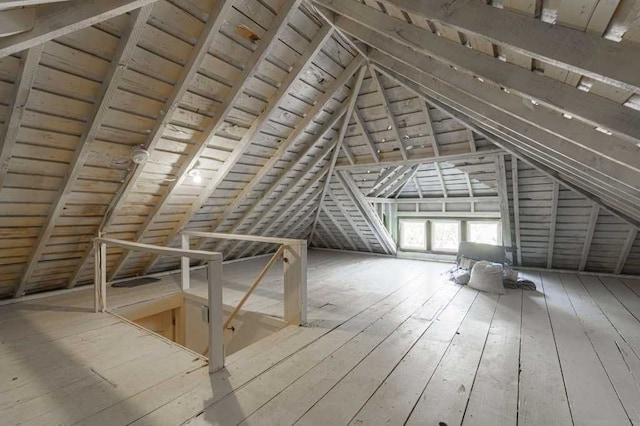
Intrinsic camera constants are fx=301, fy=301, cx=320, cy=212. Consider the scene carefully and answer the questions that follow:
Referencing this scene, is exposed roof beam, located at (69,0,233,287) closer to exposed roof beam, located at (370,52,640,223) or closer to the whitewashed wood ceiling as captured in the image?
the whitewashed wood ceiling

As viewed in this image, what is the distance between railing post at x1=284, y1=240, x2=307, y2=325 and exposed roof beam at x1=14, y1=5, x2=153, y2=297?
71.2 inches

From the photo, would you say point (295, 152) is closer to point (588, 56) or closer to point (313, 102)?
point (313, 102)

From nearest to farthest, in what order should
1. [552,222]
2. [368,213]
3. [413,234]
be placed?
[552,222]
[368,213]
[413,234]

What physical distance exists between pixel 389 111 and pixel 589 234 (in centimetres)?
339

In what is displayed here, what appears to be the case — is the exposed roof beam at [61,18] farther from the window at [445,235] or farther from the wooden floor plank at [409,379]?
the window at [445,235]

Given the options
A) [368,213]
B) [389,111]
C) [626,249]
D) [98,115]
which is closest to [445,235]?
[368,213]

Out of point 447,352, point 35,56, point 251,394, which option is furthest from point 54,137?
point 447,352

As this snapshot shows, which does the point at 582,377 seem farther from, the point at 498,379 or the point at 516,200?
the point at 516,200

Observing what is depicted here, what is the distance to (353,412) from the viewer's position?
64.9 inches

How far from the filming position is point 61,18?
140cm

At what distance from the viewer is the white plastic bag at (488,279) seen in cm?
392

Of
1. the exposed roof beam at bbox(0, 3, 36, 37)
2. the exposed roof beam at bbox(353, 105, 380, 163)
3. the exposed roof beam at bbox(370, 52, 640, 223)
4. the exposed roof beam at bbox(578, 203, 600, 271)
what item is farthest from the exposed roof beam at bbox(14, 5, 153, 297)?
the exposed roof beam at bbox(578, 203, 600, 271)

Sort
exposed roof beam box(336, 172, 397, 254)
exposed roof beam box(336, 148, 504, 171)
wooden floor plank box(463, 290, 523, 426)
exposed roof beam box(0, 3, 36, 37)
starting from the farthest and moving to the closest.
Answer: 1. exposed roof beam box(336, 172, 397, 254)
2. exposed roof beam box(336, 148, 504, 171)
3. wooden floor plank box(463, 290, 523, 426)
4. exposed roof beam box(0, 3, 36, 37)

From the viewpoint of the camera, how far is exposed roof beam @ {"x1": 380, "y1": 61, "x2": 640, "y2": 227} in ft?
10.4
